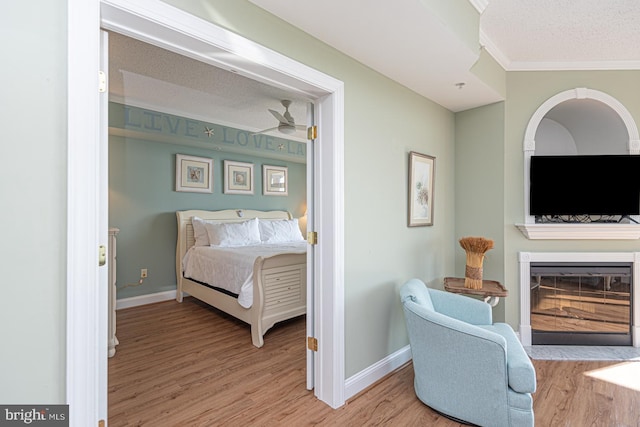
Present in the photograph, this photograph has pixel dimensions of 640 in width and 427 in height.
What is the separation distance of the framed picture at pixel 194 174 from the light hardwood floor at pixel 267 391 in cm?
218

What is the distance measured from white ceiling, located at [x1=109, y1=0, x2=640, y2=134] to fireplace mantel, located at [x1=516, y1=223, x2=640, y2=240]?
1298 millimetres

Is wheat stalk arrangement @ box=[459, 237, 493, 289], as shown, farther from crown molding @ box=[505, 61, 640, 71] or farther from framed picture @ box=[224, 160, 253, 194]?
framed picture @ box=[224, 160, 253, 194]

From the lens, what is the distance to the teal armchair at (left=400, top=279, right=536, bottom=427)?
1.69 metres

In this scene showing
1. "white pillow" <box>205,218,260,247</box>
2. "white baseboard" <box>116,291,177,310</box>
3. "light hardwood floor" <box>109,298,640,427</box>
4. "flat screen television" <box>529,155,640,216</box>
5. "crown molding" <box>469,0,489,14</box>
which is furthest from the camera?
"white pillow" <box>205,218,260,247</box>

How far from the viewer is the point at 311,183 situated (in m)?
2.19

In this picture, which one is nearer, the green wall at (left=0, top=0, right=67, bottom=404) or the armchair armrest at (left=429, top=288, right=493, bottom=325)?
the green wall at (left=0, top=0, right=67, bottom=404)

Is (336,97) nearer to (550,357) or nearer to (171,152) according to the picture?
(550,357)

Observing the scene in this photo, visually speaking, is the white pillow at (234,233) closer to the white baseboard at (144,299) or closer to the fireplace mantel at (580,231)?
the white baseboard at (144,299)

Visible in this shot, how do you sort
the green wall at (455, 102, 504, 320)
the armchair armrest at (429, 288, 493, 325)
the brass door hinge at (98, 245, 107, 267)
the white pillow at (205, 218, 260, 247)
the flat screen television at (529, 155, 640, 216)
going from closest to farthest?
the brass door hinge at (98, 245, 107, 267)
the armchair armrest at (429, 288, 493, 325)
the flat screen television at (529, 155, 640, 216)
the green wall at (455, 102, 504, 320)
the white pillow at (205, 218, 260, 247)

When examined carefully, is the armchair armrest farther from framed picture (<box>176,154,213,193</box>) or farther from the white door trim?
framed picture (<box>176,154,213,193</box>)

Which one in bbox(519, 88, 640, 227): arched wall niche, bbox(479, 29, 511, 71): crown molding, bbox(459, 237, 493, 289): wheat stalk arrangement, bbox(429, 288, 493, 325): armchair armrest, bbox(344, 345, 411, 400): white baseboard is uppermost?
bbox(479, 29, 511, 71): crown molding

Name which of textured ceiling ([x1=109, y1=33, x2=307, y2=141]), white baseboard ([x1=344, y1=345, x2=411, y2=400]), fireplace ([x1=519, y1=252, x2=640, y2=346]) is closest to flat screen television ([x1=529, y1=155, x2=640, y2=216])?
fireplace ([x1=519, y1=252, x2=640, y2=346])

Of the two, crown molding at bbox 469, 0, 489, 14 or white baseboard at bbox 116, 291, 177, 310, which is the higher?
crown molding at bbox 469, 0, 489, 14

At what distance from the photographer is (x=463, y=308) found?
7.88 ft
